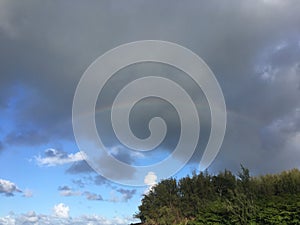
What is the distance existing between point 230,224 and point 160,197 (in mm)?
50555

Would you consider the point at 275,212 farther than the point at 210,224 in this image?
No

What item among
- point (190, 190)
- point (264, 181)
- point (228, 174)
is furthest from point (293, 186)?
Answer: point (190, 190)

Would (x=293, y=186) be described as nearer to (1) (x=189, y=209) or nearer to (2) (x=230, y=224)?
(1) (x=189, y=209)

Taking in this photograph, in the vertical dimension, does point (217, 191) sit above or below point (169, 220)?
above

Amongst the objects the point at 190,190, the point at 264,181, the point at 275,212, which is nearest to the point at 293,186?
the point at 264,181

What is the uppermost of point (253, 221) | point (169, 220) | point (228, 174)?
point (228, 174)

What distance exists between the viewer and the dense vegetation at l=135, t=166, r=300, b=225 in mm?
59250

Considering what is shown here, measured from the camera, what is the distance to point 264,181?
10100 centimetres

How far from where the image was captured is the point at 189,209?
102375mm

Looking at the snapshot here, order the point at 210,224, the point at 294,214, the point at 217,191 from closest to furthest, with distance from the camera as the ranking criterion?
the point at 294,214 < the point at 210,224 < the point at 217,191

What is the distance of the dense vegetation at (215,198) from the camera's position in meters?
59.2

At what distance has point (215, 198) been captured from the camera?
97.6 metres

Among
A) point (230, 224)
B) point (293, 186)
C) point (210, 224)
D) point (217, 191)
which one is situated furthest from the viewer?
point (217, 191)

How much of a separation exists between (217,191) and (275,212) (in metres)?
49.3
